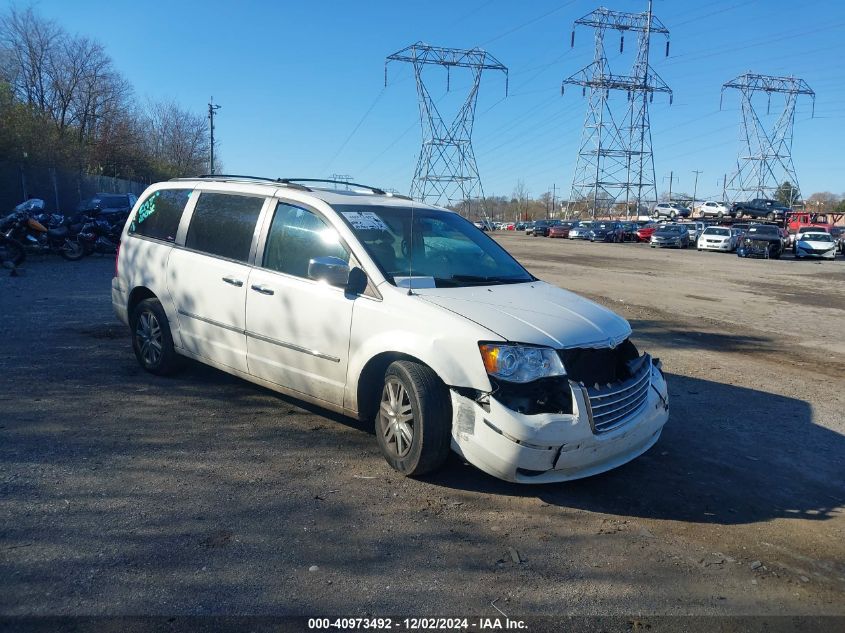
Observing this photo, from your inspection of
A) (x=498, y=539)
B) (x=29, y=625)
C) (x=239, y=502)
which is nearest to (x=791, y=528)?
(x=498, y=539)

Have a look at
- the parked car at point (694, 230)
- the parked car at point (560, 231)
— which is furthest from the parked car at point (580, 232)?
the parked car at point (694, 230)

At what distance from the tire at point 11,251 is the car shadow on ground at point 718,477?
14.1 metres

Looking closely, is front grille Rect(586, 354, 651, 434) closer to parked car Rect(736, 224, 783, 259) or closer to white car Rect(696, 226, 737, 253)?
parked car Rect(736, 224, 783, 259)

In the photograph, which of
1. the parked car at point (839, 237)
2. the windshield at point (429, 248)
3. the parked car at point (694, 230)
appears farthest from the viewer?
the parked car at point (694, 230)

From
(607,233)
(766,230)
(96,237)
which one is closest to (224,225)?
(96,237)

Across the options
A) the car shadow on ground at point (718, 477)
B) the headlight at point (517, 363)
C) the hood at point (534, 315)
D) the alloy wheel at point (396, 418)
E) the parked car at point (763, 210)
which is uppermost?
the parked car at point (763, 210)

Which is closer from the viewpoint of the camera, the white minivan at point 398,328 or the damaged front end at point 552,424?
the damaged front end at point 552,424

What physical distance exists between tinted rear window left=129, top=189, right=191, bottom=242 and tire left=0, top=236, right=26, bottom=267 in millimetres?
10143

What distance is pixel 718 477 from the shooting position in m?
4.54

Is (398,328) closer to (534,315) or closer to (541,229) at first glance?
(534,315)

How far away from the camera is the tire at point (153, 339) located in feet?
19.9

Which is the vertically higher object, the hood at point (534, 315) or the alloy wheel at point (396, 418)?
the hood at point (534, 315)

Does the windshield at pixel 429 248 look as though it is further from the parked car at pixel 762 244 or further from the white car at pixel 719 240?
the white car at pixel 719 240

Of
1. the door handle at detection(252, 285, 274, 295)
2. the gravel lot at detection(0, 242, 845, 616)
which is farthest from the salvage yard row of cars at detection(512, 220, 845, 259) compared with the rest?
the door handle at detection(252, 285, 274, 295)
